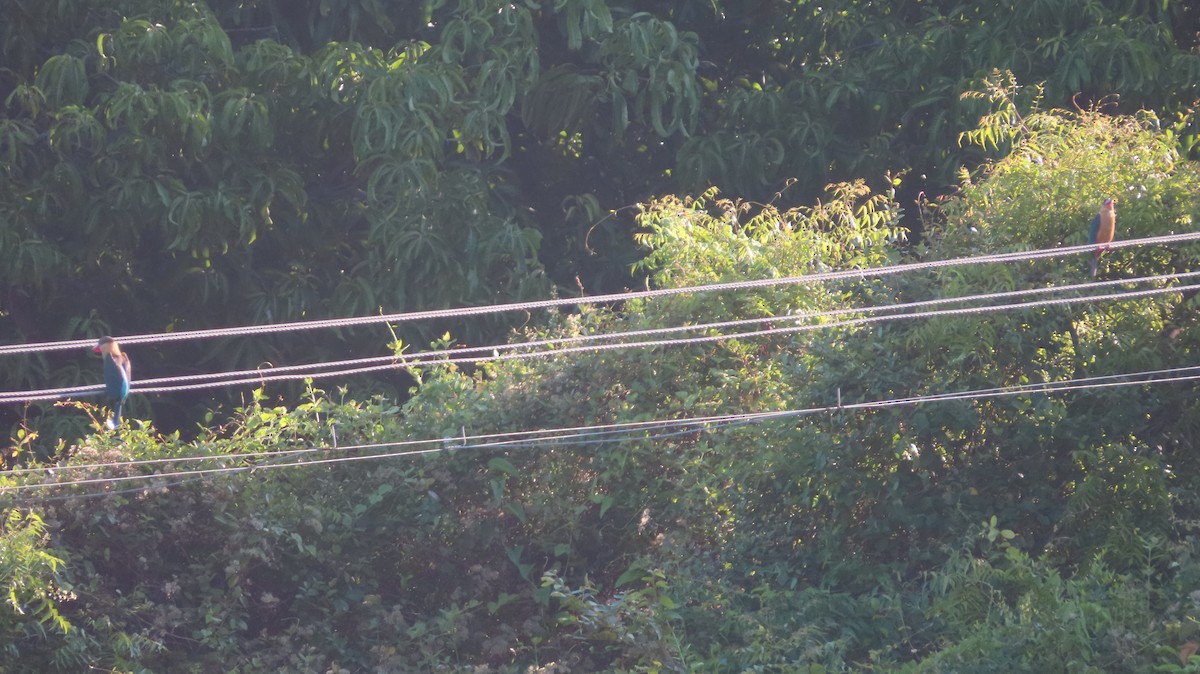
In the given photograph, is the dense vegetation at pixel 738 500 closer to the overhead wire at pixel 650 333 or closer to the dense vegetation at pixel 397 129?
the overhead wire at pixel 650 333

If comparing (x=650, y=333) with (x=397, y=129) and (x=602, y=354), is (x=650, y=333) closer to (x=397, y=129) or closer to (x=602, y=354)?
(x=602, y=354)

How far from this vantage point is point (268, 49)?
8.18m

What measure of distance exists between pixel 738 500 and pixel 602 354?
123 centimetres

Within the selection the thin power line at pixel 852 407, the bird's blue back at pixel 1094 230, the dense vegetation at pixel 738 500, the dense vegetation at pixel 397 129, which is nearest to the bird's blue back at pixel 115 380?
the thin power line at pixel 852 407

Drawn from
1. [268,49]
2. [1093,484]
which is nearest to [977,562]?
[1093,484]

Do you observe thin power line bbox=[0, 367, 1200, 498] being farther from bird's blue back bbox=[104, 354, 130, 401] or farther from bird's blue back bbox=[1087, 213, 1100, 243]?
bird's blue back bbox=[104, 354, 130, 401]

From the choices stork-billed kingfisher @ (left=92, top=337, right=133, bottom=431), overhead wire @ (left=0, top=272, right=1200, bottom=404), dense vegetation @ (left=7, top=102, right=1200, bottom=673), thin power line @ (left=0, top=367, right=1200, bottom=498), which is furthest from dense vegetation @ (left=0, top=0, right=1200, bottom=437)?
stork-billed kingfisher @ (left=92, top=337, right=133, bottom=431)

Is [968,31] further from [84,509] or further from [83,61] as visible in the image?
[84,509]

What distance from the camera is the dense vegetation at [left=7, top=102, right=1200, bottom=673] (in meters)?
6.33

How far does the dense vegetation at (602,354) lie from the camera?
643 cm

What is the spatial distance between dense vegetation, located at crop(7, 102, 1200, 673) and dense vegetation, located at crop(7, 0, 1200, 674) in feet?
0.08

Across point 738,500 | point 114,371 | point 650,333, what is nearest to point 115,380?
point 114,371

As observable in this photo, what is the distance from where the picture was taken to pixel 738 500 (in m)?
7.02

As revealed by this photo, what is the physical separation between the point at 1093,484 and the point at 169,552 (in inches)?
198
